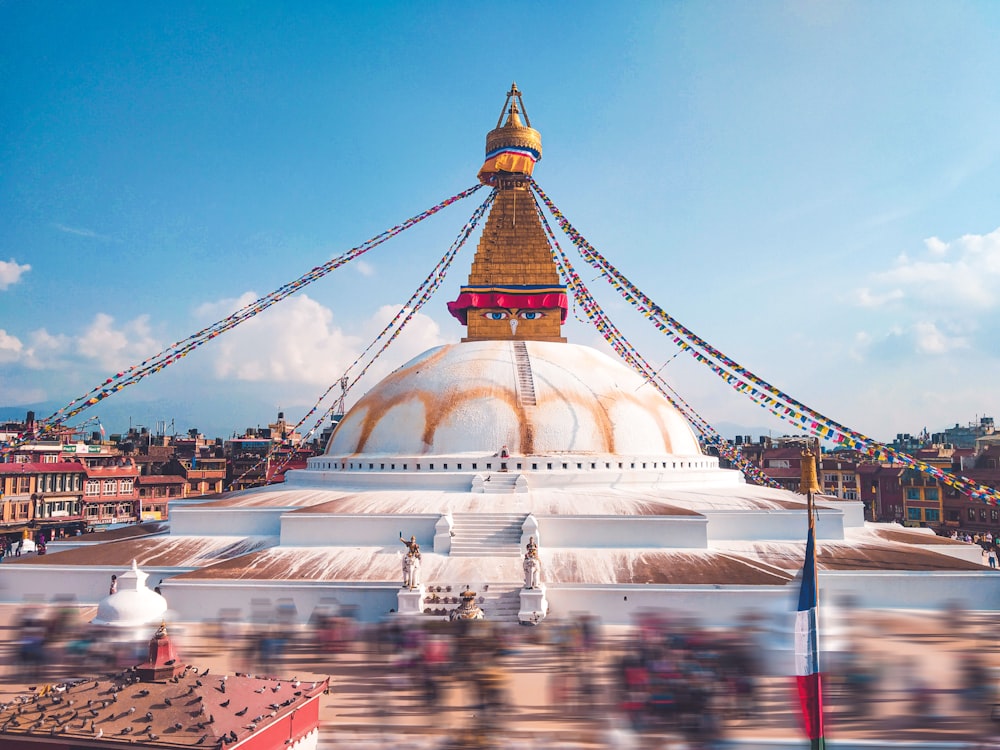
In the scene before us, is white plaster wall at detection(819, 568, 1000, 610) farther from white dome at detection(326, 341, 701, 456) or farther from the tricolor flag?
the tricolor flag

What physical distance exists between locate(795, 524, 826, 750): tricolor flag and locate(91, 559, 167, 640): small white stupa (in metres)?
7.99

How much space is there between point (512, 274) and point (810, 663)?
14.9 m

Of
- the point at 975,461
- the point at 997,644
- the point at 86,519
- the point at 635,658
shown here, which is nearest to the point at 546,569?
the point at 635,658

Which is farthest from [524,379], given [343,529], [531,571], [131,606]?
[131,606]

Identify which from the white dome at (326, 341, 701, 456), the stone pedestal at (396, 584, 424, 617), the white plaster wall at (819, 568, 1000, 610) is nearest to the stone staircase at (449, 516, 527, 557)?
the stone pedestal at (396, 584, 424, 617)

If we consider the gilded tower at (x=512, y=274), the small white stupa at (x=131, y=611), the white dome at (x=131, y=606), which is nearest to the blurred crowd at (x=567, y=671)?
the small white stupa at (x=131, y=611)

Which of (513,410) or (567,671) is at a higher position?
(513,410)

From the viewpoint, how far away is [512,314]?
1964 cm

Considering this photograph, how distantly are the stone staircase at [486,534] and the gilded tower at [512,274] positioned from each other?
7221 millimetres

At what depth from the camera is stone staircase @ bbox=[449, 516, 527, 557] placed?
40.7 ft

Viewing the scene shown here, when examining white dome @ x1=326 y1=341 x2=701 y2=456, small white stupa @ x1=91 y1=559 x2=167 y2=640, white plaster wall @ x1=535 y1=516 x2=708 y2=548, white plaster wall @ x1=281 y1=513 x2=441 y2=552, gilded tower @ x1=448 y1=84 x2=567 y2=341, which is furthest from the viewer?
gilded tower @ x1=448 y1=84 x2=567 y2=341

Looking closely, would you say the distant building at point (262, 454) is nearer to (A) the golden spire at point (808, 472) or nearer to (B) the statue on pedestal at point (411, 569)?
(B) the statue on pedestal at point (411, 569)

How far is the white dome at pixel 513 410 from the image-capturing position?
16.0 metres

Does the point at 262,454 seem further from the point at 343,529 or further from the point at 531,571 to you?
the point at 531,571
